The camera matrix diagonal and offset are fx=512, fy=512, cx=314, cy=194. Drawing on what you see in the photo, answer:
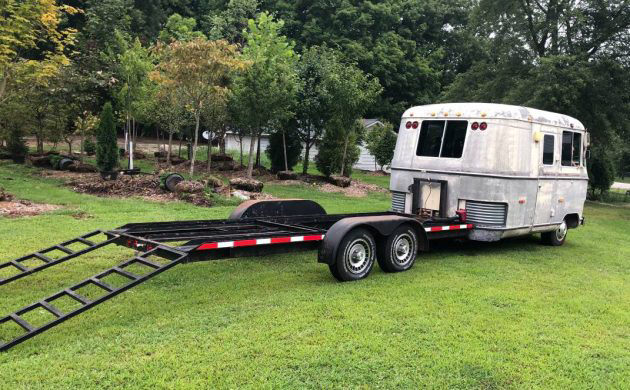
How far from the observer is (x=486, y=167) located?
851cm

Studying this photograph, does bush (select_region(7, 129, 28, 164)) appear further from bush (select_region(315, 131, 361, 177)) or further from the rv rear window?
the rv rear window

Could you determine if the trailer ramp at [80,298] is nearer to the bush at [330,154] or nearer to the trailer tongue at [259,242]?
the trailer tongue at [259,242]

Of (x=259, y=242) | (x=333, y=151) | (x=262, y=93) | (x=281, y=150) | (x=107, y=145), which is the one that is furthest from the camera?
(x=281, y=150)

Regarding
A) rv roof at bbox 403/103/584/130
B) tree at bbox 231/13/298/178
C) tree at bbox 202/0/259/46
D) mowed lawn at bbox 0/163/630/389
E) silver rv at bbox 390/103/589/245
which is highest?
tree at bbox 202/0/259/46

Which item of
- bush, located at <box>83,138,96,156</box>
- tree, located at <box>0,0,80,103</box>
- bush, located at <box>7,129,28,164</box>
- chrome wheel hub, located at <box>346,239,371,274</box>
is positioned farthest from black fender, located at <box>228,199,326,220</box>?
bush, located at <box>83,138,96,156</box>

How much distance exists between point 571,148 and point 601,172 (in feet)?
60.7

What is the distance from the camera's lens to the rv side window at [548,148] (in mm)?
9281

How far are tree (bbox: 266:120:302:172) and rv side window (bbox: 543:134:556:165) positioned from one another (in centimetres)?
1505

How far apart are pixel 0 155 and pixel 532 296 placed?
23.2 meters

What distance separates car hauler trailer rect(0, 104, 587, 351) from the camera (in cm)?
658

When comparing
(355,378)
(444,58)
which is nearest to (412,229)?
(355,378)

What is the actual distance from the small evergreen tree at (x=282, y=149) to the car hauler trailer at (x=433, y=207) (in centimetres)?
1447

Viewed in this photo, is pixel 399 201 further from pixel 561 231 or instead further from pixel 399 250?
pixel 561 231

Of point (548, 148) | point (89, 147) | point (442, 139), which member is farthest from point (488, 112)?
point (89, 147)
